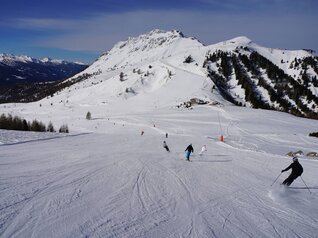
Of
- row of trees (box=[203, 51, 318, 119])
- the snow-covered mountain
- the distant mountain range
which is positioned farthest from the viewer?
row of trees (box=[203, 51, 318, 119])

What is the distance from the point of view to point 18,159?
1535cm

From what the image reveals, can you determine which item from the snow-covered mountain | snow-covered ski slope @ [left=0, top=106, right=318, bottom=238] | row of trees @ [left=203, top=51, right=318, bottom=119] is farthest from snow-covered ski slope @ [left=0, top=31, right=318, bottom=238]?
row of trees @ [left=203, top=51, right=318, bottom=119]

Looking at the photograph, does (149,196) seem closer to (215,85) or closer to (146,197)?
(146,197)

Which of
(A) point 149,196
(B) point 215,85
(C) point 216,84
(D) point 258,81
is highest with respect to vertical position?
(D) point 258,81

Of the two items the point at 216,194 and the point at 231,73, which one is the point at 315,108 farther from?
the point at 216,194

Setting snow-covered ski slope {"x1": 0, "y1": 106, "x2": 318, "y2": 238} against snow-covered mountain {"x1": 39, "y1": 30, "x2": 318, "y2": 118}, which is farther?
snow-covered mountain {"x1": 39, "y1": 30, "x2": 318, "y2": 118}

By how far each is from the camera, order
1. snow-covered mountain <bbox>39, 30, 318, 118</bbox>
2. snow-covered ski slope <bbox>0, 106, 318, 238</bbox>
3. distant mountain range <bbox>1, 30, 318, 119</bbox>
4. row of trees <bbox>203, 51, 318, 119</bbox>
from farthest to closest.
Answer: row of trees <bbox>203, 51, 318, 119</bbox>, snow-covered mountain <bbox>39, 30, 318, 118</bbox>, distant mountain range <bbox>1, 30, 318, 119</bbox>, snow-covered ski slope <bbox>0, 106, 318, 238</bbox>

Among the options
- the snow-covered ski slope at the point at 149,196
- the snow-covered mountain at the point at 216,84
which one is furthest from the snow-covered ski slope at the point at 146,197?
the snow-covered mountain at the point at 216,84

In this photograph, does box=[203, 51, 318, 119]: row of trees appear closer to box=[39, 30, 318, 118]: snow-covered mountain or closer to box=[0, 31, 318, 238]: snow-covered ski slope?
box=[39, 30, 318, 118]: snow-covered mountain

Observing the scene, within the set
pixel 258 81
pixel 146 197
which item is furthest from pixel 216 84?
pixel 146 197

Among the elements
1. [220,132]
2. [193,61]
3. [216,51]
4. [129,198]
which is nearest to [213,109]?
[220,132]

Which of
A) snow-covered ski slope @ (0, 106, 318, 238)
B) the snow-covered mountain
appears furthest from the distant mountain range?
snow-covered ski slope @ (0, 106, 318, 238)

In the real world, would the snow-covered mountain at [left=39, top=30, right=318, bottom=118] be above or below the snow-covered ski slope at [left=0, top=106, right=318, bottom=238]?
above

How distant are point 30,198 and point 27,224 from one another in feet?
6.77
